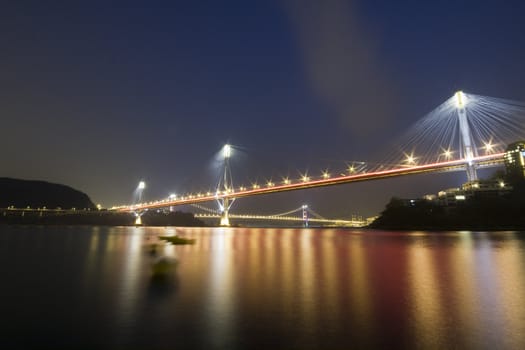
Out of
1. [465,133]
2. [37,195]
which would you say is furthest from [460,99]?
[37,195]

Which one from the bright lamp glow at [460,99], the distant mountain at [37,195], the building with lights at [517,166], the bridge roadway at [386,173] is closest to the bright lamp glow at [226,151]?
the bridge roadway at [386,173]

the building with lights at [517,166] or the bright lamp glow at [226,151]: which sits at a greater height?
the bright lamp glow at [226,151]

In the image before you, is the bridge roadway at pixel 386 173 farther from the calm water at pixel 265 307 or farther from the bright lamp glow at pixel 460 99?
the calm water at pixel 265 307

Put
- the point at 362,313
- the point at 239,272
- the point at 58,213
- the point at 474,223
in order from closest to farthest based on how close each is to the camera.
Answer: the point at 362,313 → the point at 239,272 → the point at 474,223 → the point at 58,213

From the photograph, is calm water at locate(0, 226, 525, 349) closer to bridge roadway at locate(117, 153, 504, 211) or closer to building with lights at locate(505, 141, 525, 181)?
bridge roadway at locate(117, 153, 504, 211)

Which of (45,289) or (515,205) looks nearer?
(45,289)

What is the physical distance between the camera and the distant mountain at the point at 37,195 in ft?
321

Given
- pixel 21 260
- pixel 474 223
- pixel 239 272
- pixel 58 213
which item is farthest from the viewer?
pixel 58 213

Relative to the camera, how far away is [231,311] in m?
6.43

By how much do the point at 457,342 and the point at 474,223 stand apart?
51.2 m

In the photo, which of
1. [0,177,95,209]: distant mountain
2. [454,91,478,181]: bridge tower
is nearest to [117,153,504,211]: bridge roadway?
[454,91,478,181]: bridge tower

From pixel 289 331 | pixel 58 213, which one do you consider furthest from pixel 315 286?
pixel 58 213

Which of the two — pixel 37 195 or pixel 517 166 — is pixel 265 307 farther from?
pixel 37 195

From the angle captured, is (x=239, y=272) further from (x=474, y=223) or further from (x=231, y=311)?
(x=474, y=223)
